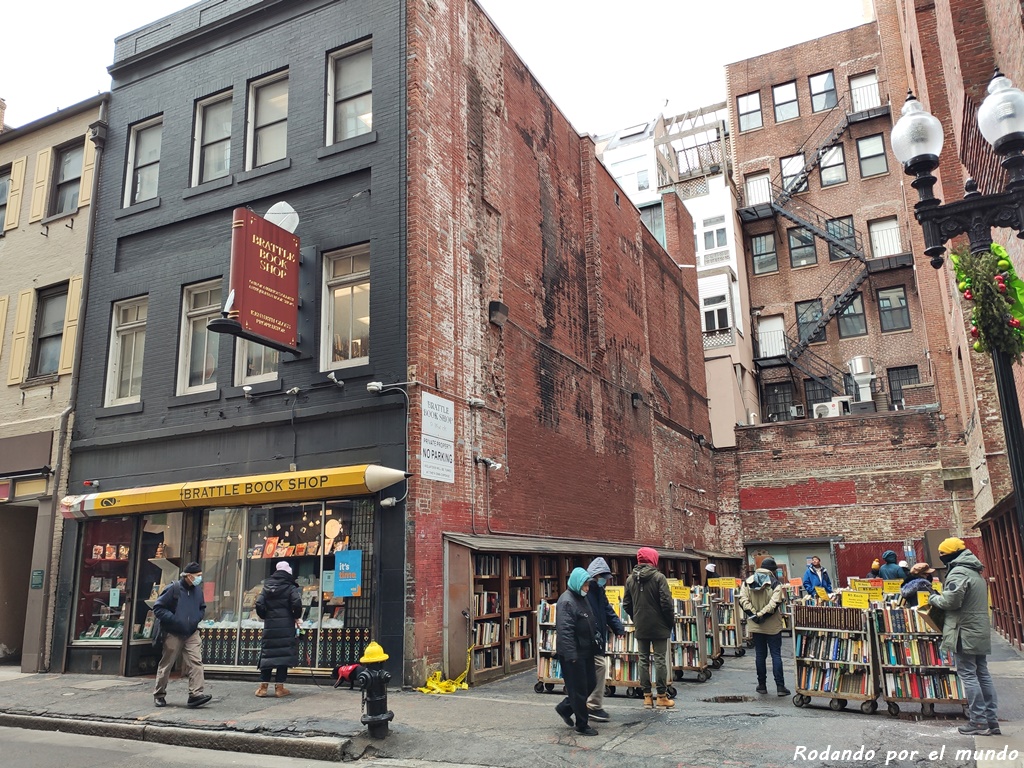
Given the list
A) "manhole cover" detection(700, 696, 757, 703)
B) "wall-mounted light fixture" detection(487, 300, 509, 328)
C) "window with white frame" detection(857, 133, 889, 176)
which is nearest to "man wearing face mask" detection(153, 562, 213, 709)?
"manhole cover" detection(700, 696, 757, 703)

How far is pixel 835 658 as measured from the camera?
32.0 feet

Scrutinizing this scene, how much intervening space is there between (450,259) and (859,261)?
27.6m

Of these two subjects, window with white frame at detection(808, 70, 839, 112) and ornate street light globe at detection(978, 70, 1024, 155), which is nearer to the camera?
ornate street light globe at detection(978, 70, 1024, 155)

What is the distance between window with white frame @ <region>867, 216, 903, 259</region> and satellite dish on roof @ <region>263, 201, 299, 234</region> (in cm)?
2937

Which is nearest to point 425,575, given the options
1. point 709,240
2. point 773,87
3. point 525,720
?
point 525,720

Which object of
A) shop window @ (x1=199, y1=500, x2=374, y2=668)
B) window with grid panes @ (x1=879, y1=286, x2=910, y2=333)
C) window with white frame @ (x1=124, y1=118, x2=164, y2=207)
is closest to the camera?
shop window @ (x1=199, y1=500, x2=374, y2=668)

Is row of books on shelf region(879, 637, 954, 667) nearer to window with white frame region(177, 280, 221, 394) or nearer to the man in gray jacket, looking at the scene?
the man in gray jacket

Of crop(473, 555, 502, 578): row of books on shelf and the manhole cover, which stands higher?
crop(473, 555, 502, 578): row of books on shelf

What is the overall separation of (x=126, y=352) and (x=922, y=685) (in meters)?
14.8

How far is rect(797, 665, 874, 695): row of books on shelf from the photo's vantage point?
31.3 ft

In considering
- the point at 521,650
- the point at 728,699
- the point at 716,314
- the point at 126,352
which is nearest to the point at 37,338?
the point at 126,352

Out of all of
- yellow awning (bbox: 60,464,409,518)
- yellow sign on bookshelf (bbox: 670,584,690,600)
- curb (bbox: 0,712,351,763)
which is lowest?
curb (bbox: 0,712,351,763)

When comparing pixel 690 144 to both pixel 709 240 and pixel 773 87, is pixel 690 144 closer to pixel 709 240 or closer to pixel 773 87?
pixel 773 87

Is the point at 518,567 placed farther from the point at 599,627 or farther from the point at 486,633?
the point at 599,627
